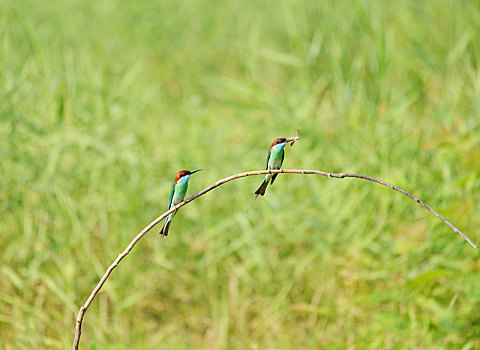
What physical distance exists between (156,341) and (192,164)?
Result: 87 cm

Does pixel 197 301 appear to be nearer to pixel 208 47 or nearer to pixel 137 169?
pixel 137 169

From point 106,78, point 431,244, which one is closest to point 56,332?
point 106,78

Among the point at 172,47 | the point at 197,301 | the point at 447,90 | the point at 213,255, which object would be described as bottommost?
the point at 197,301

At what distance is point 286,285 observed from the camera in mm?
3141

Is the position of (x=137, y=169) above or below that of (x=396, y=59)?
below

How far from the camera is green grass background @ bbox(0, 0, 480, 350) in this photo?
2.73m

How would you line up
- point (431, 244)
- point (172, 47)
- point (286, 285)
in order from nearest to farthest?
1. point (431, 244)
2. point (286, 285)
3. point (172, 47)

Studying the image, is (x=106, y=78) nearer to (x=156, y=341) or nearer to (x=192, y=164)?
(x=192, y=164)

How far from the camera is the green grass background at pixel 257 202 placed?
8.96 feet

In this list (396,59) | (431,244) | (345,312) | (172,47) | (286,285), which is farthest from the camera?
(172,47)

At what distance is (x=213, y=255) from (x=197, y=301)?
231 millimetres

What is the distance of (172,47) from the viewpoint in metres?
5.21

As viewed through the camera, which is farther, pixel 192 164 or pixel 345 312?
pixel 192 164

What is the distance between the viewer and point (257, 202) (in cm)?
323
